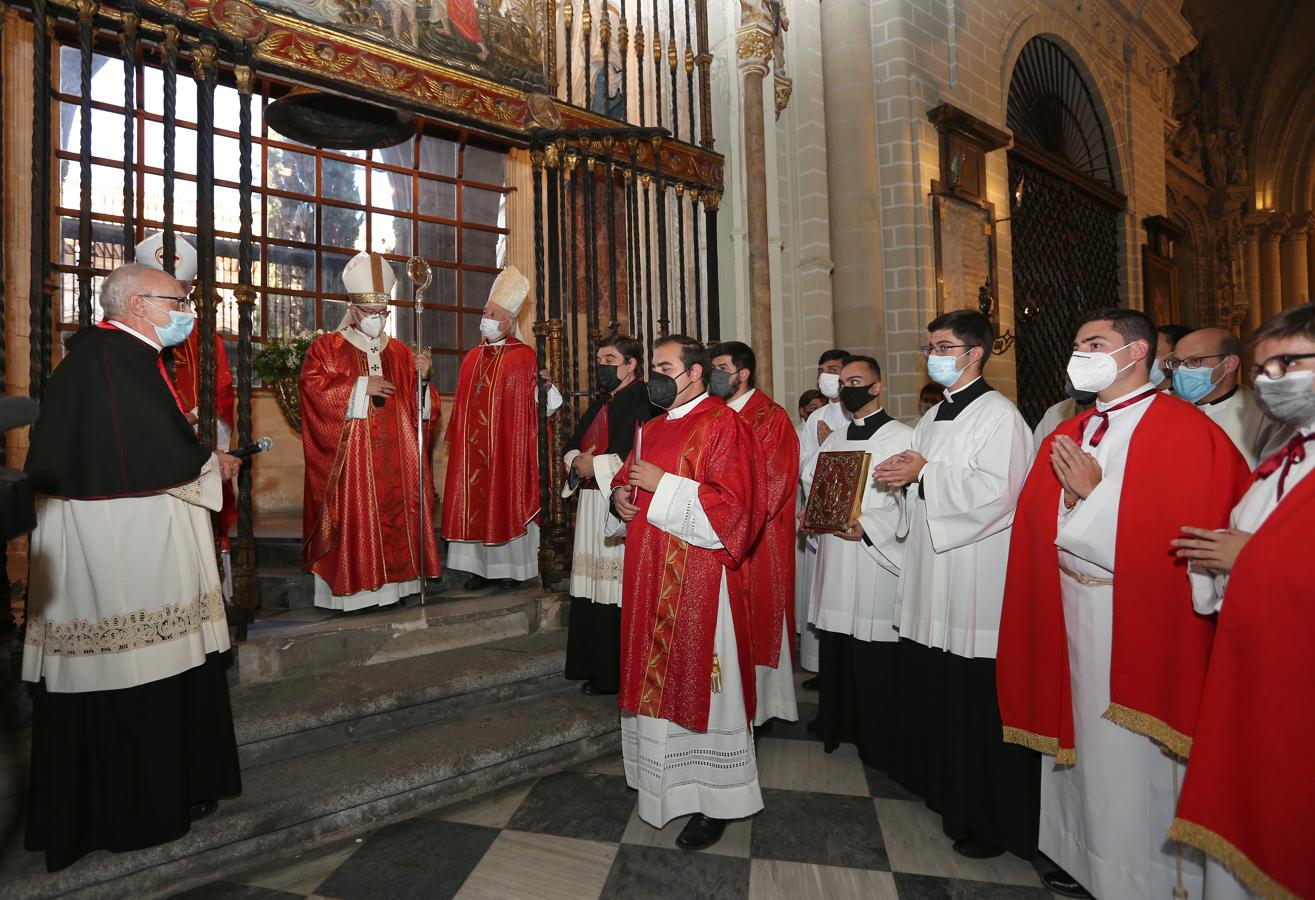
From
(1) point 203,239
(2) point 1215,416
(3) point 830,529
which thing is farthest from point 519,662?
(2) point 1215,416

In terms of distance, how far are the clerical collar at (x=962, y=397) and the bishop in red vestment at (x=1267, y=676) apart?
1.07 metres

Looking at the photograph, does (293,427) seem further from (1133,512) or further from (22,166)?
(1133,512)

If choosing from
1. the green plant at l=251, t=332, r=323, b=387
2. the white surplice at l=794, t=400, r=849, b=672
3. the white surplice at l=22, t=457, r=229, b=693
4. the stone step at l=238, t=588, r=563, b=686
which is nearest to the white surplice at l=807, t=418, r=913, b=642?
the white surplice at l=794, t=400, r=849, b=672

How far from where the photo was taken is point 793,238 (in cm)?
729

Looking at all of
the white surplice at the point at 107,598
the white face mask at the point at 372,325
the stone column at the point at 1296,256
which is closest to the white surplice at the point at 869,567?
the white surplice at the point at 107,598

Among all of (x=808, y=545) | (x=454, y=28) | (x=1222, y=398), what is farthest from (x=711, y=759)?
(x=454, y=28)

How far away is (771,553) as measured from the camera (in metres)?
3.65

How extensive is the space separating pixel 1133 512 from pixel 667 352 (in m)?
1.58

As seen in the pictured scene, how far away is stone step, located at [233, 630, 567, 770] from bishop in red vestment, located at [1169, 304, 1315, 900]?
2823 millimetres

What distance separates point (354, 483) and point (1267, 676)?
4.25 meters

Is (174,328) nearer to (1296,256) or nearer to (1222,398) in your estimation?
(1222,398)

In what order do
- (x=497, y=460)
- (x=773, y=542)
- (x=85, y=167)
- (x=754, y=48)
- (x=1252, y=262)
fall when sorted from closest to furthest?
(x=85, y=167), (x=773, y=542), (x=497, y=460), (x=754, y=48), (x=1252, y=262)

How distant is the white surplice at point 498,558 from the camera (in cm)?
516

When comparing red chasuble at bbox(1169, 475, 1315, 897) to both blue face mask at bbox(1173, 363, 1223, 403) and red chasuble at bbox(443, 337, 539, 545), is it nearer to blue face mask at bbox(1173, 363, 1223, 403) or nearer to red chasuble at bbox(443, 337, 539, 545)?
blue face mask at bbox(1173, 363, 1223, 403)
